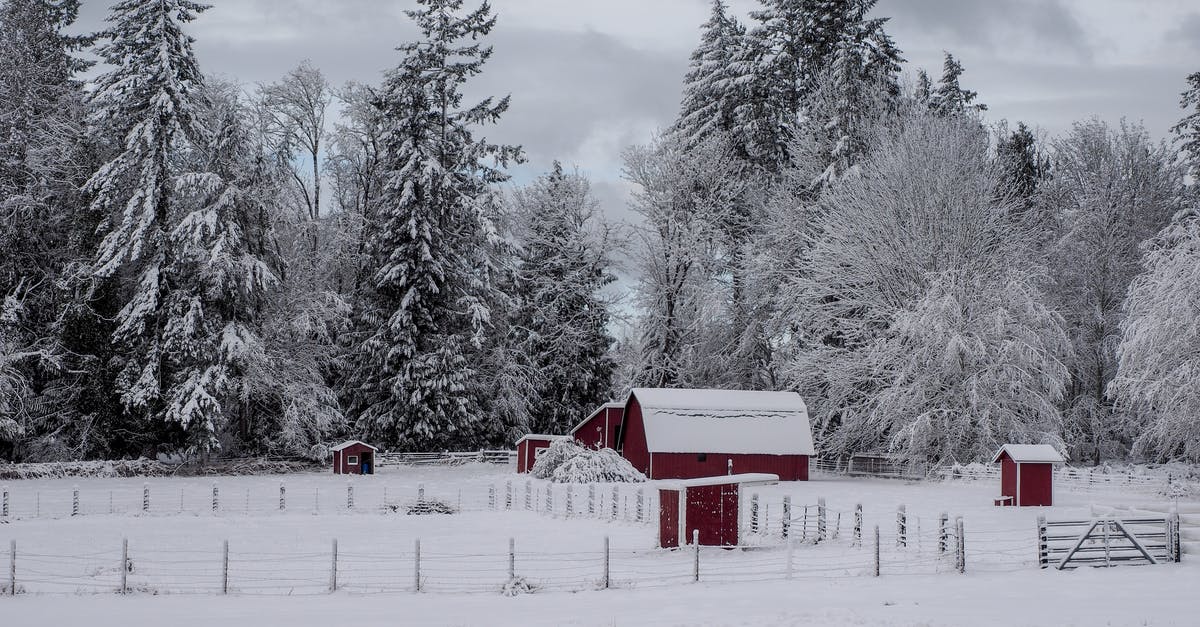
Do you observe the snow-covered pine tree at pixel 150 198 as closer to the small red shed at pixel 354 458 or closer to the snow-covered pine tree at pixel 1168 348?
the small red shed at pixel 354 458

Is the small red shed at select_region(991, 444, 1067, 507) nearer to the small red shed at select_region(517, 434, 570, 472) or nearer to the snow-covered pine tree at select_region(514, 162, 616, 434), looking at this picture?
the small red shed at select_region(517, 434, 570, 472)

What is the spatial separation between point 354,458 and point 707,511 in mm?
26139

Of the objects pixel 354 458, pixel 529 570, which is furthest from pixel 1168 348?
pixel 354 458

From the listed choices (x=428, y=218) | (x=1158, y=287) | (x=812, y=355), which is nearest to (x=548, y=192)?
(x=428, y=218)

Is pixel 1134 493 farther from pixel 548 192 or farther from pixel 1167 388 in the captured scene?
pixel 548 192

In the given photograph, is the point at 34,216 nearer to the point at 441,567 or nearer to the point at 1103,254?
the point at 441,567

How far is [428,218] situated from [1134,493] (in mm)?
33017

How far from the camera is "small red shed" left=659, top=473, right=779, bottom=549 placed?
23825 mm

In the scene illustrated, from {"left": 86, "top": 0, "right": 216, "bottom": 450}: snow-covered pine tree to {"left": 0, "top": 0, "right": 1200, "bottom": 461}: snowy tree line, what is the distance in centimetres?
16

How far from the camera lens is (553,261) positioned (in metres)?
61.4

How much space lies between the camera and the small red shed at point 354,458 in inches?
1837

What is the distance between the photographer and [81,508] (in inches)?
1272

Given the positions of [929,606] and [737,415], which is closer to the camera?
[929,606]

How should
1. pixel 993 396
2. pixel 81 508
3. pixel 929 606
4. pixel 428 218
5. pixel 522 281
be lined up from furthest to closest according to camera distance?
1. pixel 522 281
2. pixel 428 218
3. pixel 993 396
4. pixel 81 508
5. pixel 929 606
